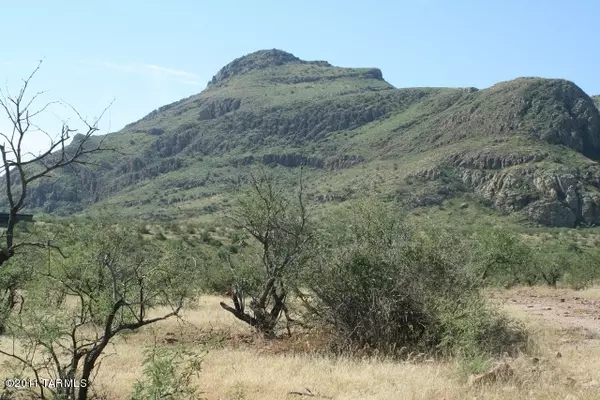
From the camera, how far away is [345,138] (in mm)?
151250

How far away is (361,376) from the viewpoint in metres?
10.4

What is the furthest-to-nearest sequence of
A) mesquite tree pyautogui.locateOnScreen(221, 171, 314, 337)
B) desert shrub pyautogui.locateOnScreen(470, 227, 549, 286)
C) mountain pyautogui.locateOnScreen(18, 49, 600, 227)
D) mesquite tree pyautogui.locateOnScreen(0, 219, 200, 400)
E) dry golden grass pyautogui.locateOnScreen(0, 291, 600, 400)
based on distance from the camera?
mountain pyautogui.locateOnScreen(18, 49, 600, 227) < desert shrub pyautogui.locateOnScreen(470, 227, 549, 286) < mesquite tree pyautogui.locateOnScreen(221, 171, 314, 337) < dry golden grass pyautogui.locateOnScreen(0, 291, 600, 400) < mesquite tree pyautogui.locateOnScreen(0, 219, 200, 400)

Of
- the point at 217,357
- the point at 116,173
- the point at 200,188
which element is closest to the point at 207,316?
the point at 217,357

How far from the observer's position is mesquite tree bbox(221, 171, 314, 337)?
15.4 metres

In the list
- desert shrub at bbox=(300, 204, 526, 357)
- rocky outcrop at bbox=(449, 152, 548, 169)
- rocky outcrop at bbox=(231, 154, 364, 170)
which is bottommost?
desert shrub at bbox=(300, 204, 526, 357)

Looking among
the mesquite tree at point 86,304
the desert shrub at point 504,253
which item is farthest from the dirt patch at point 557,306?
the mesquite tree at point 86,304

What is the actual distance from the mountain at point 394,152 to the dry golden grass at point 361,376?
4593 centimetres

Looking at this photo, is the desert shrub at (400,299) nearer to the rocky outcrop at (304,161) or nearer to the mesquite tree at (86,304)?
the mesquite tree at (86,304)

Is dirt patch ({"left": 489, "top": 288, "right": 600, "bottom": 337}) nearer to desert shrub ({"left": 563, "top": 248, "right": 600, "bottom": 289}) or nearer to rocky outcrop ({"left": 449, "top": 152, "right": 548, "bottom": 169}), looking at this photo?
desert shrub ({"left": 563, "top": 248, "right": 600, "bottom": 289})

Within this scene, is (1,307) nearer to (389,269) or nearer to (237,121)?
(389,269)

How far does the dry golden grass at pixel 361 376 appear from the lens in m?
9.27

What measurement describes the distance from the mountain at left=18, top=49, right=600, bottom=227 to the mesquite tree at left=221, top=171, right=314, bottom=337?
41.8 m

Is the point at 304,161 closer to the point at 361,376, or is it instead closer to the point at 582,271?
the point at 582,271

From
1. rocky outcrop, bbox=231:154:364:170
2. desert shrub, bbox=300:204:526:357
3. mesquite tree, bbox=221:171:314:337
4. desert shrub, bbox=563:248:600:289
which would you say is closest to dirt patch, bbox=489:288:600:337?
desert shrub, bbox=300:204:526:357
